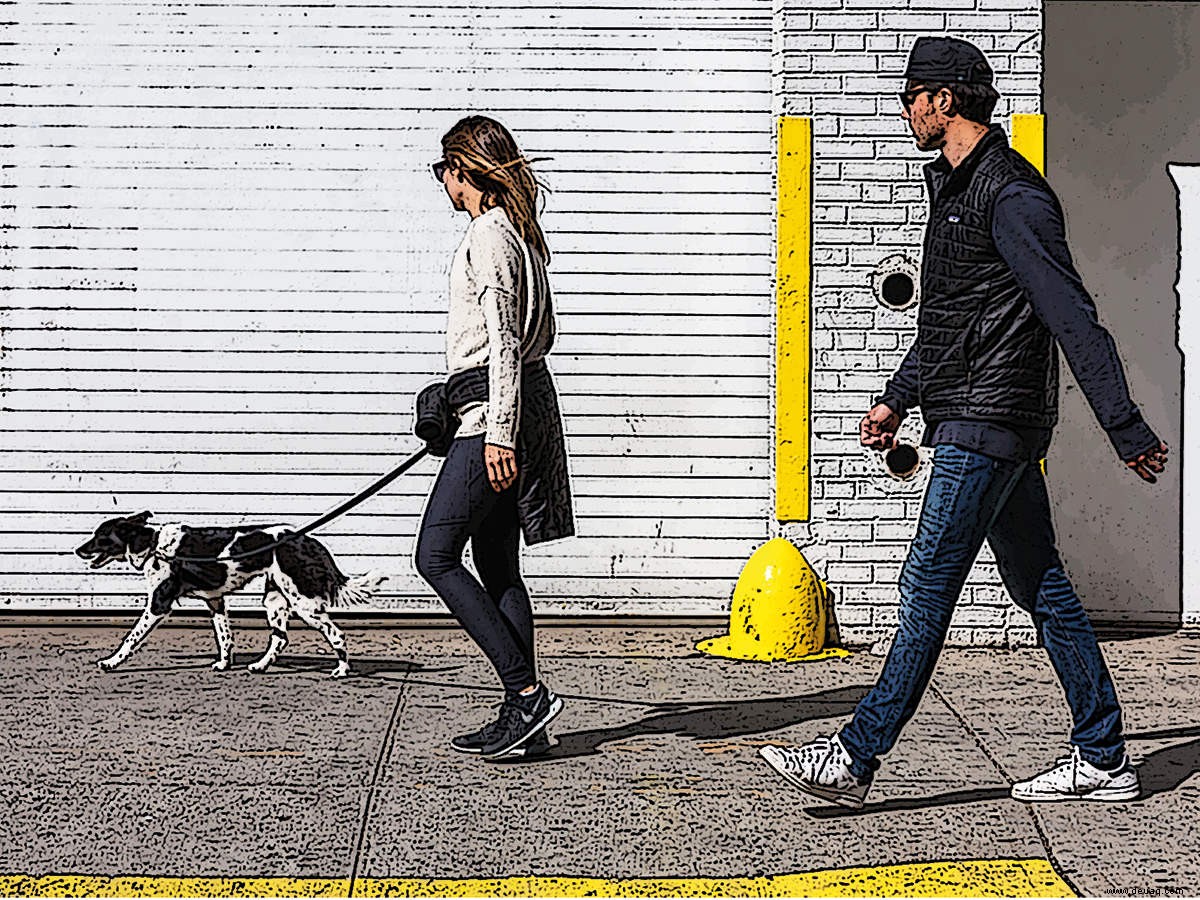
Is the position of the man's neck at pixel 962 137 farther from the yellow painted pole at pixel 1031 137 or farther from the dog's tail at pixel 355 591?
the dog's tail at pixel 355 591

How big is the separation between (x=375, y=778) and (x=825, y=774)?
1446 millimetres

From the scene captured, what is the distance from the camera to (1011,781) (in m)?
6.05

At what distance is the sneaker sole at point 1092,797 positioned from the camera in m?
5.79

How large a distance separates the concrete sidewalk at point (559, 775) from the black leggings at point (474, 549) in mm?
368

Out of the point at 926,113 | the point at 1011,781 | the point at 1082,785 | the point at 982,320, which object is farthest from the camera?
the point at 1011,781

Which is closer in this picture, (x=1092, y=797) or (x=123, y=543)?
(x=1092, y=797)

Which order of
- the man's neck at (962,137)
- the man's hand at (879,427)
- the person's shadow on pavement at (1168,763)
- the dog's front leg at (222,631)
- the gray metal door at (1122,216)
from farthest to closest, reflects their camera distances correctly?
the gray metal door at (1122,216)
the dog's front leg at (222,631)
the person's shadow on pavement at (1168,763)
the man's hand at (879,427)
the man's neck at (962,137)

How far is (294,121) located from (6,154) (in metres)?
1.32

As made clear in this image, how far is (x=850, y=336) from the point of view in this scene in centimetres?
869

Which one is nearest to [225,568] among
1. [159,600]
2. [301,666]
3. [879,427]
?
[159,600]

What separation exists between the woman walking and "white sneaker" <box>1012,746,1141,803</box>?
1563 mm

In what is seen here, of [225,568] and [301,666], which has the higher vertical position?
[225,568]

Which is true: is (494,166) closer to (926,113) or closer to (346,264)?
(926,113)

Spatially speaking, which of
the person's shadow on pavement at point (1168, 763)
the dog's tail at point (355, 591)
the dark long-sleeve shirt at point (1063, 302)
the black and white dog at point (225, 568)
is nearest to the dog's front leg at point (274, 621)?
the black and white dog at point (225, 568)
